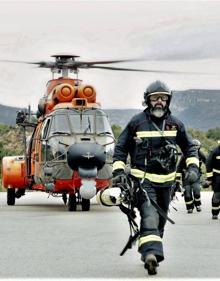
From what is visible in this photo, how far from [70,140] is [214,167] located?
412 centimetres

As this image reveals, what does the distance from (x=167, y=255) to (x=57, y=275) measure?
2240 millimetres

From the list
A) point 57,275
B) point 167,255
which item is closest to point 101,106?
point 167,255

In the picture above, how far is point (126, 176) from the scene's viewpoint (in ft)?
31.4

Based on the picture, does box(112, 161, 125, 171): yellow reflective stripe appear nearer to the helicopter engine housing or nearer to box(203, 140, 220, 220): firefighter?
box(203, 140, 220, 220): firefighter

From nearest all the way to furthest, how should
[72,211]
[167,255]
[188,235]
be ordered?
[167,255] → [188,235] → [72,211]

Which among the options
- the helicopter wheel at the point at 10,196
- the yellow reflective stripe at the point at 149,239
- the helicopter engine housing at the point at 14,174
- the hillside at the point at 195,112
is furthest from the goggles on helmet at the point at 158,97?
the hillside at the point at 195,112

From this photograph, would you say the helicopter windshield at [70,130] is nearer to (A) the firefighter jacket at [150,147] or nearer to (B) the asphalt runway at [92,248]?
(B) the asphalt runway at [92,248]

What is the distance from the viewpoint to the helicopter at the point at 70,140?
66.3 feet

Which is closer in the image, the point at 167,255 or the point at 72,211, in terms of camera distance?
the point at 167,255

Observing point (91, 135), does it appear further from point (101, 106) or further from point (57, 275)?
point (57, 275)

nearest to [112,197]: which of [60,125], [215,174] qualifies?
[215,174]

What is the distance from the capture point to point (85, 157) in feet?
65.7

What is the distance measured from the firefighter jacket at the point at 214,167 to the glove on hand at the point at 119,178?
8.50 metres

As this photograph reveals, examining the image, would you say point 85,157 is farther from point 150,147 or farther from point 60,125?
point 150,147
